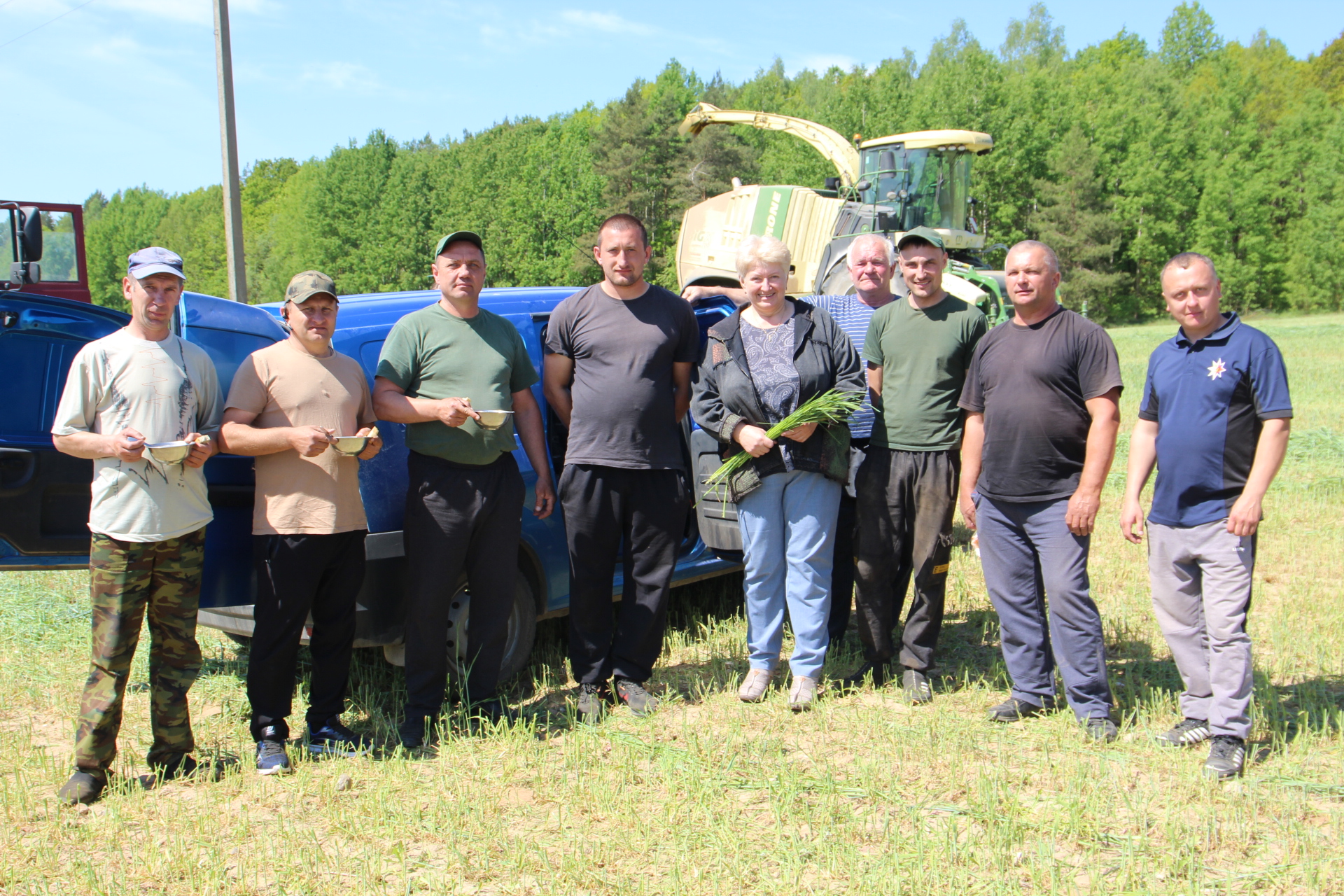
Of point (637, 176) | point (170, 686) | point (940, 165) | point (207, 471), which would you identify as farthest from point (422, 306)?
point (637, 176)

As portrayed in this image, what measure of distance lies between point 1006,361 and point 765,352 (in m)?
1.00

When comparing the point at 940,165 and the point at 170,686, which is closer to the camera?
the point at 170,686

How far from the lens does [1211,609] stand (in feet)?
12.3

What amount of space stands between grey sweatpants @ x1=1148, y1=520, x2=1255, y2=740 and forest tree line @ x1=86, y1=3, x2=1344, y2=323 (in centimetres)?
4283

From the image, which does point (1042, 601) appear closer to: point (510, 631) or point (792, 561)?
point (792, 561)

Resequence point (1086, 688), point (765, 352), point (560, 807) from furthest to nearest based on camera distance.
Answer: point (765, 352), point (1086, 688), point (560, 807)

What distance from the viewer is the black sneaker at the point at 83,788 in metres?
3.55

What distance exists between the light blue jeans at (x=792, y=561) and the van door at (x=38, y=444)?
2654 mm

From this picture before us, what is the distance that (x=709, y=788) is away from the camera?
3.58 m

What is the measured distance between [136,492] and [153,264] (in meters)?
0.80

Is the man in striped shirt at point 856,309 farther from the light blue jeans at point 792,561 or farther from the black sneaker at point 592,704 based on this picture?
the black sneaker at point 592,704

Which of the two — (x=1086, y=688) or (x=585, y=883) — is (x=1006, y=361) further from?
(x=585, y=883)

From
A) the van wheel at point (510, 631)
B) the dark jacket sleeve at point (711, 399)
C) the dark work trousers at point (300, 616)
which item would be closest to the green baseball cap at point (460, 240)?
the dark jacket sleeve at point (711, 399)

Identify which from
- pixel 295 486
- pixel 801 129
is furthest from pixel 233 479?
pixel 801 129
